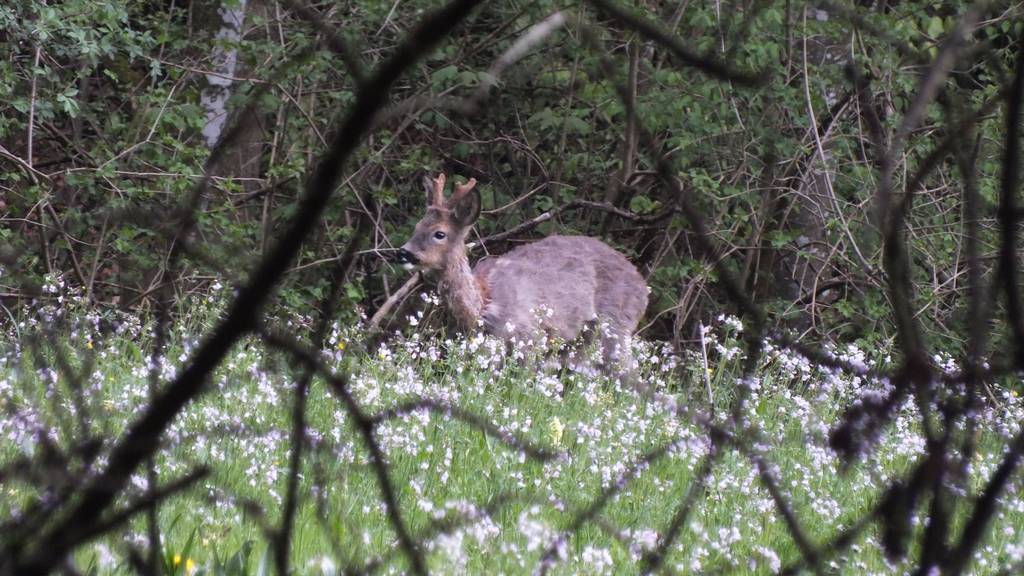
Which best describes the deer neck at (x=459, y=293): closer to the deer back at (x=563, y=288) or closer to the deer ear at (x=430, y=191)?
the deer back at (x=563, y=288)

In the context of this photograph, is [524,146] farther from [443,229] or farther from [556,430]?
[556,430]

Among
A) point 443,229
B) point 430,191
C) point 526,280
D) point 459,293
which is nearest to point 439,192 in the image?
point 430,191

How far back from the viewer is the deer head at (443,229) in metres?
9.31

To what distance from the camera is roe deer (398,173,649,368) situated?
9.34 meters

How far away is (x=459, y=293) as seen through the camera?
30.7 ft

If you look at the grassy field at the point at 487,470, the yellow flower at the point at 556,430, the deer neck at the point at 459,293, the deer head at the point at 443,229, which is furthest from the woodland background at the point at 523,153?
the yellow flower at the point at 556,430

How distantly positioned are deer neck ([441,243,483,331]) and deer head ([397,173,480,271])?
5 cm

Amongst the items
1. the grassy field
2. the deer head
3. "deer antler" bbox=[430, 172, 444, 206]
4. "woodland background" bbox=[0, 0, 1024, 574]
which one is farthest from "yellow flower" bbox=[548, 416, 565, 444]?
"deer antler" bbox=[430, 172, 444, 206]

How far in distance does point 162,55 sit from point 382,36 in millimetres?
1607

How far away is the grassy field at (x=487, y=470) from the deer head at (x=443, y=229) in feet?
6.57

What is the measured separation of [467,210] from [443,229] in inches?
9.8

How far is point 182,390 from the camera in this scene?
56 cm

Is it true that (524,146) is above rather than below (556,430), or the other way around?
below

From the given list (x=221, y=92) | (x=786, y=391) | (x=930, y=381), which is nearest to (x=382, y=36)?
(x=221, y=92)
